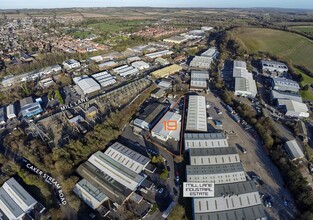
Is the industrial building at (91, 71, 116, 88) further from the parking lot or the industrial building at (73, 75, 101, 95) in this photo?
the parking lot

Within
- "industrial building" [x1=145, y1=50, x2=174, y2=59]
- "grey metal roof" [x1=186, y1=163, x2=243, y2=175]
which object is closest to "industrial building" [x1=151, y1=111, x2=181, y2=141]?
"grey metal roof" [x1=186, y1=163, x2=243, y2=175]

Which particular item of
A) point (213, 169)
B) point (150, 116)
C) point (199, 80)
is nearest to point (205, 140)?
point (213, 169)

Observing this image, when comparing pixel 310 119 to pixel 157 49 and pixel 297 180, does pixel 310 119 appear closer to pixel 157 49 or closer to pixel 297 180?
pixel 297 180

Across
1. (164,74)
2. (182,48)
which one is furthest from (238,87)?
(182,48)

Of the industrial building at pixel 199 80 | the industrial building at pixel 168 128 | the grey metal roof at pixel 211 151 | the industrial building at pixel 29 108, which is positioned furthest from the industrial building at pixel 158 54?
the grey metal roof at pixel 211 151

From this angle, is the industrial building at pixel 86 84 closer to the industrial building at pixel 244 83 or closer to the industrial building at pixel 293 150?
the industrial building at pixel 244 83

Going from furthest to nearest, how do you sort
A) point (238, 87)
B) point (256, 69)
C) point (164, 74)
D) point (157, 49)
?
point (157, 49) → point (256, 69) → point (164, 74) → point (238, 87)
